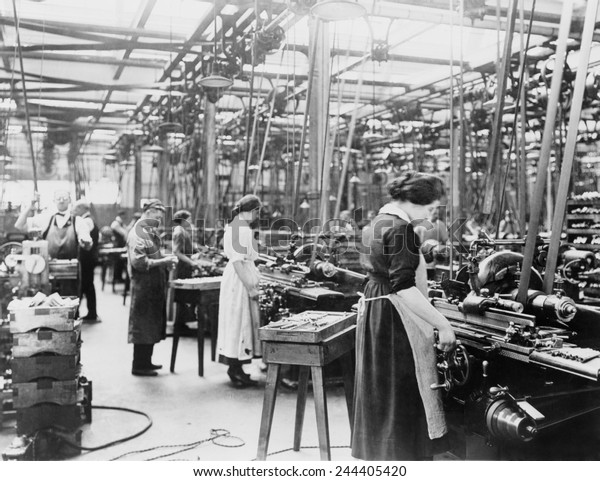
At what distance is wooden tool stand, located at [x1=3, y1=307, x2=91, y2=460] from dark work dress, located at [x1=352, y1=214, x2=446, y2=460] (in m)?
1.73

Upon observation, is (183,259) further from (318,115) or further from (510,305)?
(510,305)

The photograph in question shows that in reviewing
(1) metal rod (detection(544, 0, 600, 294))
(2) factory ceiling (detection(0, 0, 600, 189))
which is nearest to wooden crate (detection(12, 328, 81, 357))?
(2) factory ceiling (detection(0, 0, 600, 189))

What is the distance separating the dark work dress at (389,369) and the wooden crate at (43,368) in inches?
69.3

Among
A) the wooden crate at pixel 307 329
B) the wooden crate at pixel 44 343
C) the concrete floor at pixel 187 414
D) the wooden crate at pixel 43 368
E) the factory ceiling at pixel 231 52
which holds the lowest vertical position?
the concrete floor at pixel 187 414

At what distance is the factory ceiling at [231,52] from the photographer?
6098mm

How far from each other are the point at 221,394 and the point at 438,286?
76.8 inches

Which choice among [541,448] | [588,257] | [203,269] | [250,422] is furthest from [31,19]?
[541,448]

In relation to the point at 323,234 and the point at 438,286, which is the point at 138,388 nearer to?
the point at 323,234

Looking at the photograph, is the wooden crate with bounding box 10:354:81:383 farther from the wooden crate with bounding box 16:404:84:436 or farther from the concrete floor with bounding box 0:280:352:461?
the concrete floor with bounding box 0:280:352:461

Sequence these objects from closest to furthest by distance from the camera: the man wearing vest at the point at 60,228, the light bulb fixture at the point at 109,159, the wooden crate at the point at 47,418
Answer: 1. the wooden crate at the point at 47,418
2. the man wearing vest at the point at 60,228
3. the light bulb fixture at the point at 109,159

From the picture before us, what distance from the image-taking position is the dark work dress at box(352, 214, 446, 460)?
249 centimetres

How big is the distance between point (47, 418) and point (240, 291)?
1650 millimetres

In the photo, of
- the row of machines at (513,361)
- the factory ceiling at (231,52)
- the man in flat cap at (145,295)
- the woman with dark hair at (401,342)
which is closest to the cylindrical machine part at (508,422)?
the row of machines at (513,361)

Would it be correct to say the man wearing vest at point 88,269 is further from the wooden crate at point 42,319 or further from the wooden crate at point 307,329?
the wooden crate at point 307,329
